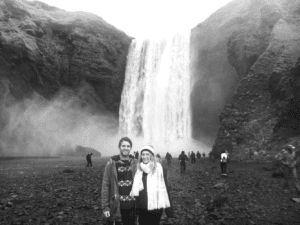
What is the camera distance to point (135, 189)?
4383mm

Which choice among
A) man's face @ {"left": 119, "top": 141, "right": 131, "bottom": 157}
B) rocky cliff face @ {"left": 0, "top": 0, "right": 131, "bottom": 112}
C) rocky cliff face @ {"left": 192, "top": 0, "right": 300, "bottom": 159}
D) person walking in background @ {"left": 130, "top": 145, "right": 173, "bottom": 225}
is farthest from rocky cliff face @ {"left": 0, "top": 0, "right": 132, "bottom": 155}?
person walking in background @ {"left": 130, "top": 145, "right": 173, "bottom": 225}

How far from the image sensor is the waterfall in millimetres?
50184

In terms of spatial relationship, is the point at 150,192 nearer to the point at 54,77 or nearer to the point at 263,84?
the point at 263,84

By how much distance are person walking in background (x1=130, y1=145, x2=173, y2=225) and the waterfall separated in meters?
44.4

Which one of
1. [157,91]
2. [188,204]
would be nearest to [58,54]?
[157,91]

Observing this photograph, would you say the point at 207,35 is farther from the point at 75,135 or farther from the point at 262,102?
the point at 75,135

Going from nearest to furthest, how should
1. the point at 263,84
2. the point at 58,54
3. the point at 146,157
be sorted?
the point at 146,157, the point at 263,84, the point at 58,54

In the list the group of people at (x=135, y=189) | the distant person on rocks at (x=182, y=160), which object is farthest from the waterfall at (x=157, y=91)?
the group of people at (x=135, y=189)

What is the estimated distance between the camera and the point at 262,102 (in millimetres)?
27297

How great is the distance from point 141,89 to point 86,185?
142 ft

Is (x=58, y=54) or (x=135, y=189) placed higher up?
(x=58, y=54)

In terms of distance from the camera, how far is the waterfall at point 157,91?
50.2 meters

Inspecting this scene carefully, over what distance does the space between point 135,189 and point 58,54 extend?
53.3m

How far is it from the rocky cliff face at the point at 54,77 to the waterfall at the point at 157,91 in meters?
2.86
